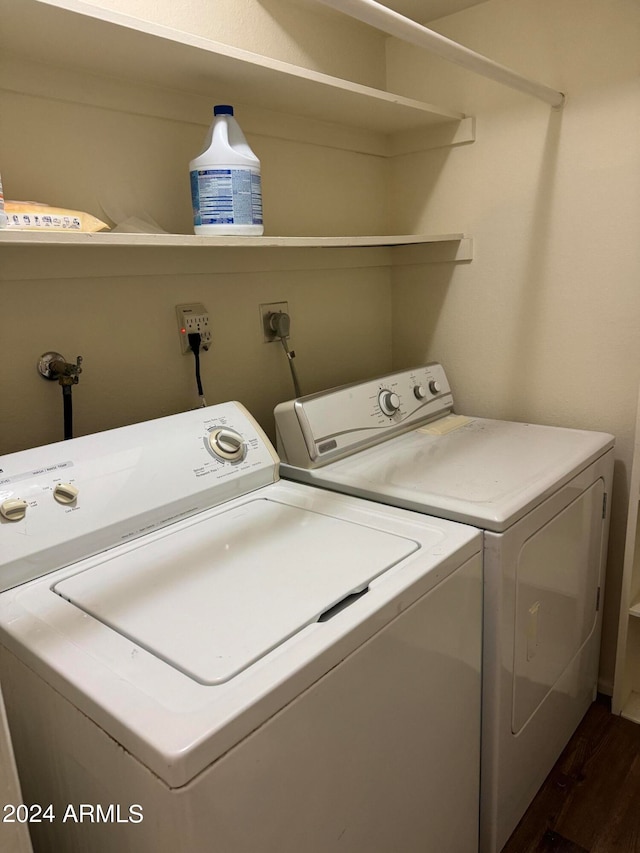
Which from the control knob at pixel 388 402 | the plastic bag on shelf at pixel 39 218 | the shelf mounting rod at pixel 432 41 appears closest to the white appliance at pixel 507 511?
the control knob at pixel 388 402

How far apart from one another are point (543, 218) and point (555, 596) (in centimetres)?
109

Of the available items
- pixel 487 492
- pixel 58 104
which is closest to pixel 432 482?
pixel 487 492

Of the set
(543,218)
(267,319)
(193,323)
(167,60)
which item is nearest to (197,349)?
(193,323)

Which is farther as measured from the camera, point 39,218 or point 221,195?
point 221,195

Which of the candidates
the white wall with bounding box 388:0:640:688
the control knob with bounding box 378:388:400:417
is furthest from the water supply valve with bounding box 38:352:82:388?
the white wall with bounding box 388:0:640:688

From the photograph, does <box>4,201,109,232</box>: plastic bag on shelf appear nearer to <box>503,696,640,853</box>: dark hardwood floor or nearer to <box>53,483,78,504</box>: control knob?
<box>53,483,78,504</box>: control knob

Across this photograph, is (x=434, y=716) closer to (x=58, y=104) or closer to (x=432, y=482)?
(x=432, y=482)

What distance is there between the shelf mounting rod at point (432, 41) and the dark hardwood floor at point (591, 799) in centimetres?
180

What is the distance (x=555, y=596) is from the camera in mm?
1542

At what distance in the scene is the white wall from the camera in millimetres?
1700

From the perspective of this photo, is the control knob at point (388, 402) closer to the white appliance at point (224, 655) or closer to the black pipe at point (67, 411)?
the white appliance at point (224, 655)

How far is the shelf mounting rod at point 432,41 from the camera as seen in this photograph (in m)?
1.08

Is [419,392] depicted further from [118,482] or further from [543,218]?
[118,482]

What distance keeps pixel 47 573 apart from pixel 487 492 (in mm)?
898
